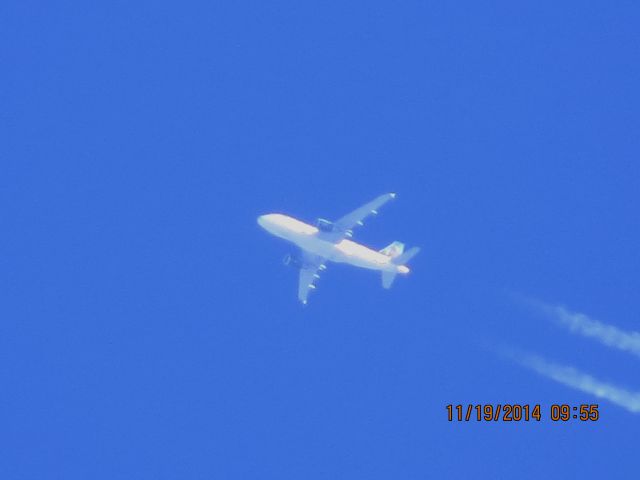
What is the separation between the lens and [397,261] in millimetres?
110562

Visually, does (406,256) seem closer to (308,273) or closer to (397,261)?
(397,261)

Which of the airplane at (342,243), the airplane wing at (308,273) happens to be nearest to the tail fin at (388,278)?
the airplane at (342,243)

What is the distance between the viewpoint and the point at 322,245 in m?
109

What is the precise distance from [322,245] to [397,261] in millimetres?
6725

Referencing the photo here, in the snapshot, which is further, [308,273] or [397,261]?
[308,273]

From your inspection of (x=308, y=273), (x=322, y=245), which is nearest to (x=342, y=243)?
(x=322, y=245)

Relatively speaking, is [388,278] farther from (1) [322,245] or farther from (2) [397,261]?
(1) [322,245]

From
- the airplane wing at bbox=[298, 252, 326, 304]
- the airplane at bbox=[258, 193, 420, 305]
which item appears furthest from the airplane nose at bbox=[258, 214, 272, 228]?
the airplane wing at bbox=[298, 252, 326, 304]

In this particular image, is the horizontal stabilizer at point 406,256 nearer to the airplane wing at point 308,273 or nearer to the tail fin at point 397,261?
the tail fin at point 397,261

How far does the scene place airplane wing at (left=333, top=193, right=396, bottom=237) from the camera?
106900 millimetres

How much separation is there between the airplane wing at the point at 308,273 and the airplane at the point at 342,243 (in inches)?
228

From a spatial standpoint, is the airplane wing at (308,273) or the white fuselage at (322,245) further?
the airplane wing at (308,273)

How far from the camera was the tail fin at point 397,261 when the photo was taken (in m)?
109

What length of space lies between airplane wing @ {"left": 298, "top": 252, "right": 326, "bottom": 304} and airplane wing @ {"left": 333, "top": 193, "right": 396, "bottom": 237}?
9.57 metres
